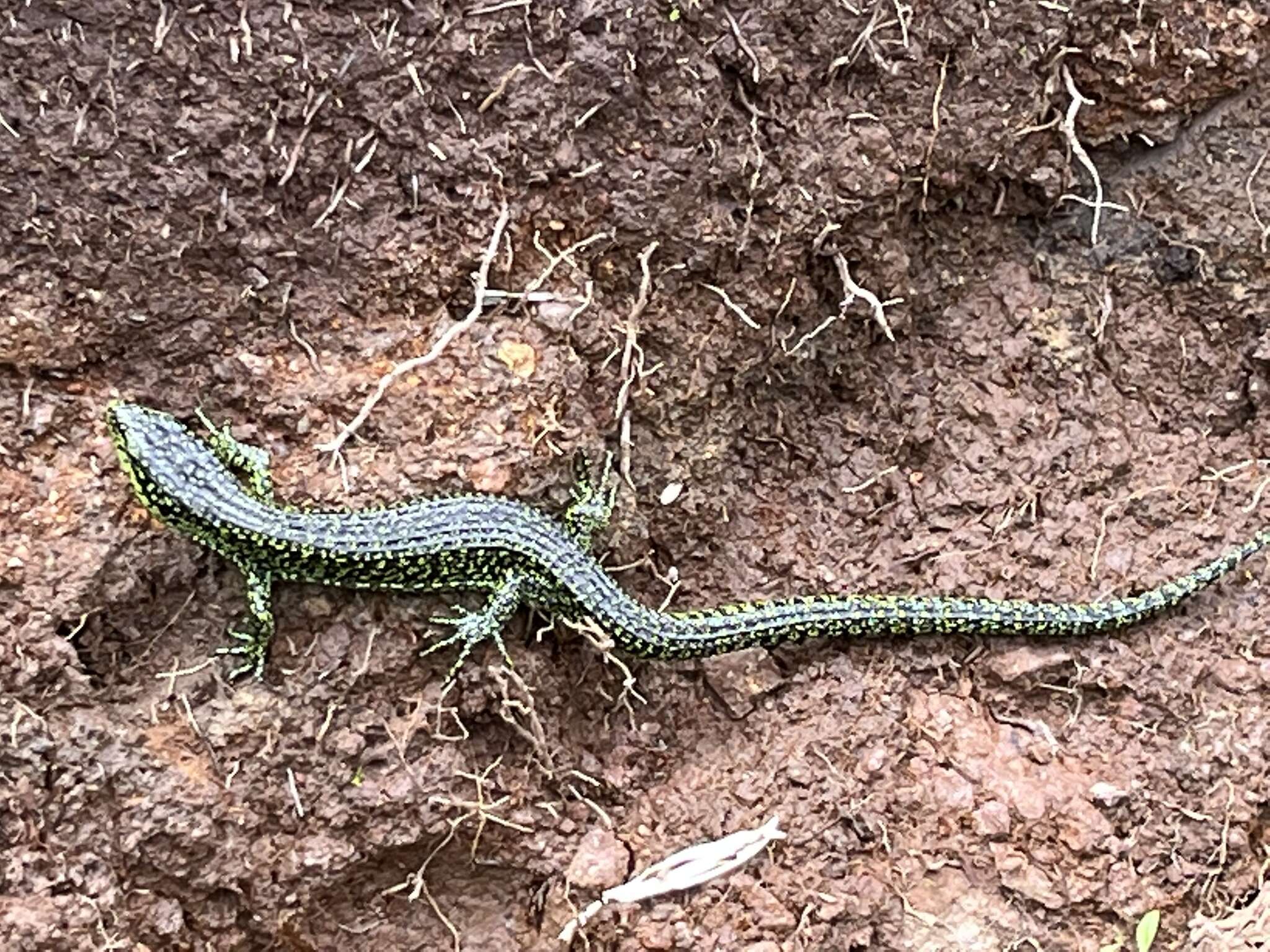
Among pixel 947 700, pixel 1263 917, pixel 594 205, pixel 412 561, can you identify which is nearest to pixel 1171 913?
pixel 1263 917

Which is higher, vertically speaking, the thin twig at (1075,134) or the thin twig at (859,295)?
the thin twig at (1075,134)

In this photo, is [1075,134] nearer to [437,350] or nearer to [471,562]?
[437,350]

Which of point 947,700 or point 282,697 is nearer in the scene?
point 282,697

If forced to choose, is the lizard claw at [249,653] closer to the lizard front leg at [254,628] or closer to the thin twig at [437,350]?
the lizard front leg at [254,628]

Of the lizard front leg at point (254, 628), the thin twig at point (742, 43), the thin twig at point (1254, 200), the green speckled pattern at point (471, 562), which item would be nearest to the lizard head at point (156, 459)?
the green speckled pattern at point (471, 562)

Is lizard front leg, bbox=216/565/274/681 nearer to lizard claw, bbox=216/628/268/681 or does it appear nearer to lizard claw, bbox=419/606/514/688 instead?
lizard claw, bbox=216/628/268/681

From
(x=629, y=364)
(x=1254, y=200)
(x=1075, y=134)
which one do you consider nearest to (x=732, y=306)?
(x=629, y=364)

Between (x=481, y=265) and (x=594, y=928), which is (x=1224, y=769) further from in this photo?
(x=481, y=265)
